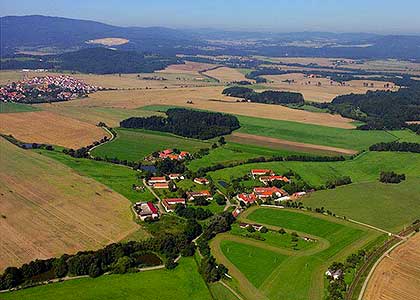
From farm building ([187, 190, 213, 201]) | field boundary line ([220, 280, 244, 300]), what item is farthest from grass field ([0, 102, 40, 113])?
field boundary line ([220, 280, 244, 300])

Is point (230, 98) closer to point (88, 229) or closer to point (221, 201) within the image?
point (221, 201)

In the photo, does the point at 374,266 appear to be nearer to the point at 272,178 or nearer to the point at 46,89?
the point at 272,178

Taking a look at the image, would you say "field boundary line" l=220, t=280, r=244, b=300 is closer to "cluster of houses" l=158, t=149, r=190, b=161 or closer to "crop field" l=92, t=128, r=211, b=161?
"cluster of houses" l=158, t=149, r=190, b=161

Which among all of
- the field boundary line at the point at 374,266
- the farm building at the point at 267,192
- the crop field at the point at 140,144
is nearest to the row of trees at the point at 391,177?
the farm building at the point at 267,192

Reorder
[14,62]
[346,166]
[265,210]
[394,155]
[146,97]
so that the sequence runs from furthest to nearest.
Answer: [14,62] < [146,97] < [394,155] < [346,166] < [265,210]

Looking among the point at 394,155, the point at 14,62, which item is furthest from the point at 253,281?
the point at 14,62

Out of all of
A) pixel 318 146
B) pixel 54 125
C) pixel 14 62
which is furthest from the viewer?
pixel 14 62

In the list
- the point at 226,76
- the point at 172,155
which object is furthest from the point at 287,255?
the point at 226,76
